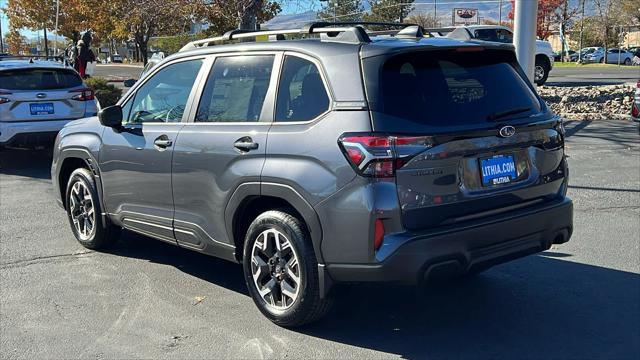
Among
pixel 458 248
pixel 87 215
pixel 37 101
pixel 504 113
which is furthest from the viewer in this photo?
pixel 37 101

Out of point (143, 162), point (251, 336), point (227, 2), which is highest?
point (227, 2)

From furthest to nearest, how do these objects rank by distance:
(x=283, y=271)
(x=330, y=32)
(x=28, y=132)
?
1. (x=28, y=132)
2. (x=330, y=32)
3. (x=283, y=271)

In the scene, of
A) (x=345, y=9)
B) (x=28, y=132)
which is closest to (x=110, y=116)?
(x=28, y=132)

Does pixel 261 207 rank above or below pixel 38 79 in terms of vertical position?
below

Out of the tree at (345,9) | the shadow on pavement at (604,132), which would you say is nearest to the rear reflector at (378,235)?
the shadow on pavement at (604,132)

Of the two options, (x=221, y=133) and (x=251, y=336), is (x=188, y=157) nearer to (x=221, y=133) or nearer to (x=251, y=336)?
(x=221, y=133)

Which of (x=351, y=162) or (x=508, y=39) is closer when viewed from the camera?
(x=351, y=162)

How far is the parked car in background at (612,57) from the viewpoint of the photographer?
5434 cm

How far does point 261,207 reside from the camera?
484 centimetres

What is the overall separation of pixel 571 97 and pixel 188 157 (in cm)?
1543

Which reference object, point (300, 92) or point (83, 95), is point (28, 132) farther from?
point (300, 92)

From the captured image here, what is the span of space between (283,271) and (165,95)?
1994 mm

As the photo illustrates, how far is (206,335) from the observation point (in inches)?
180

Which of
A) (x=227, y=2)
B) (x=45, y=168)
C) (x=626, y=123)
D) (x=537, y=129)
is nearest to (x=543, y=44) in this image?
(x=626, y=123)
